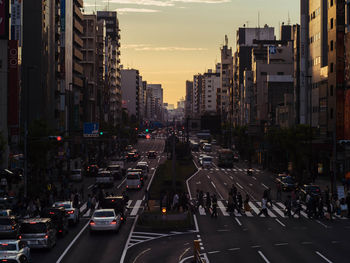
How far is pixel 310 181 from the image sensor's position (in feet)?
247

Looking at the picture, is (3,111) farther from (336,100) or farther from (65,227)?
(336,100)

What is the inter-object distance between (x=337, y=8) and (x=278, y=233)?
4739cm

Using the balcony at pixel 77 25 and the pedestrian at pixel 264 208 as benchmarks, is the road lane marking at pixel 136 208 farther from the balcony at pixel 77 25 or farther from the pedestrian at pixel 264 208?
the balcony at pixel 77 25

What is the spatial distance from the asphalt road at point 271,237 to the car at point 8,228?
31.5 feet

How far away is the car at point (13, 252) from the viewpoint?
24.9 meters

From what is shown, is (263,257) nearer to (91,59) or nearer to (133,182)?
(133,182)

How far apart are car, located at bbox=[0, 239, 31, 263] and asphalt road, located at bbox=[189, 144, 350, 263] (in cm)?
859

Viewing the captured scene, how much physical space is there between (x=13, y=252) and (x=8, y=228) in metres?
6.45

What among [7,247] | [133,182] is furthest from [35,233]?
[133,182]

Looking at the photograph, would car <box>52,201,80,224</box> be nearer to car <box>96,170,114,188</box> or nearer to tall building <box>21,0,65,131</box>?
car <box>96,170,114,188</box>

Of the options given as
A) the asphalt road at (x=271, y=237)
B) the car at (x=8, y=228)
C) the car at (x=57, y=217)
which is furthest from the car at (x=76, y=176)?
the car at (x=8, y=228)

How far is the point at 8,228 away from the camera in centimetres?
3186

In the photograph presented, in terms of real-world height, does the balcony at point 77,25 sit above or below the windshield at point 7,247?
above

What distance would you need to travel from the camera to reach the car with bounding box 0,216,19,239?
31.7 metres
